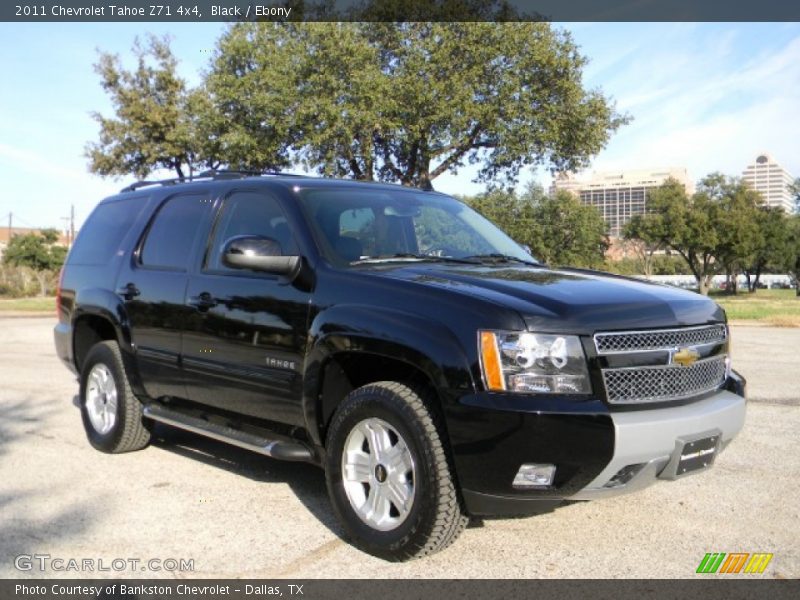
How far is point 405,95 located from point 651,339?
64.0ft

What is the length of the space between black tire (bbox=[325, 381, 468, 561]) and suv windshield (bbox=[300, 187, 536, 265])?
2.98 feet

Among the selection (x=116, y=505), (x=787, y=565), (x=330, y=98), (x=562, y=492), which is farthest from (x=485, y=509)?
(x=330, y=98)

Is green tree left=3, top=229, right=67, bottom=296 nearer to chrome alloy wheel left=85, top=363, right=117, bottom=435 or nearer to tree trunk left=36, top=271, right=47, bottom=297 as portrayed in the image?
tree trunk left=36, top=271, right=47, bottom=297

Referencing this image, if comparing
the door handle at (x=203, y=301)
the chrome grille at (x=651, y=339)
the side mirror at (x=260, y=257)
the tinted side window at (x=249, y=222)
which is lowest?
the chrome grille at (x=651, y=339)

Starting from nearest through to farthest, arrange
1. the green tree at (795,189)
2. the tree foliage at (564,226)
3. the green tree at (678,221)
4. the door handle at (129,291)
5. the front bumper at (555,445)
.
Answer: the front bumper at (555,445)
the door handle at (129,291)
the tree foliage at (564,226)
the green tree at (678,221)
the green tree at (795,189)

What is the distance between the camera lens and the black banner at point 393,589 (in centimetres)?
343

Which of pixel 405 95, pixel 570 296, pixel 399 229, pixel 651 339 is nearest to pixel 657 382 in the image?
pixel 651 339

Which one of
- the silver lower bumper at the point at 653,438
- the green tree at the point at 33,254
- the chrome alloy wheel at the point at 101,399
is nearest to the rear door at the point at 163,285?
the chrome alloy wheel at the point at 101,399

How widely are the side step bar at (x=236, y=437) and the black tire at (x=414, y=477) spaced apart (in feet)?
1.40

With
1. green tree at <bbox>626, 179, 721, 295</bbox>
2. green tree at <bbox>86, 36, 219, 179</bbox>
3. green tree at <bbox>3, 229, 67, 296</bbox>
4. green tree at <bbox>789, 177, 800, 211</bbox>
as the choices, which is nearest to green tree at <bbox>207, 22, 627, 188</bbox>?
green tree at <bbox>86, 36, 219, 179</bbox>

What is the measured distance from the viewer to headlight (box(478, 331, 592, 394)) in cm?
350

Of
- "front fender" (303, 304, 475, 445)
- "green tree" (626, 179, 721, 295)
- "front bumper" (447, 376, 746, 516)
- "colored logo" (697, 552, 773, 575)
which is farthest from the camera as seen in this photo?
"green tree" (626, 179, 721, 295)

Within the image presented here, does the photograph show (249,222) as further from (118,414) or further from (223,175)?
(118,414)

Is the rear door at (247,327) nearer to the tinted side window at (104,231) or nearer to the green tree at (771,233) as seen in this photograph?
the tinted side window at (104,231)
